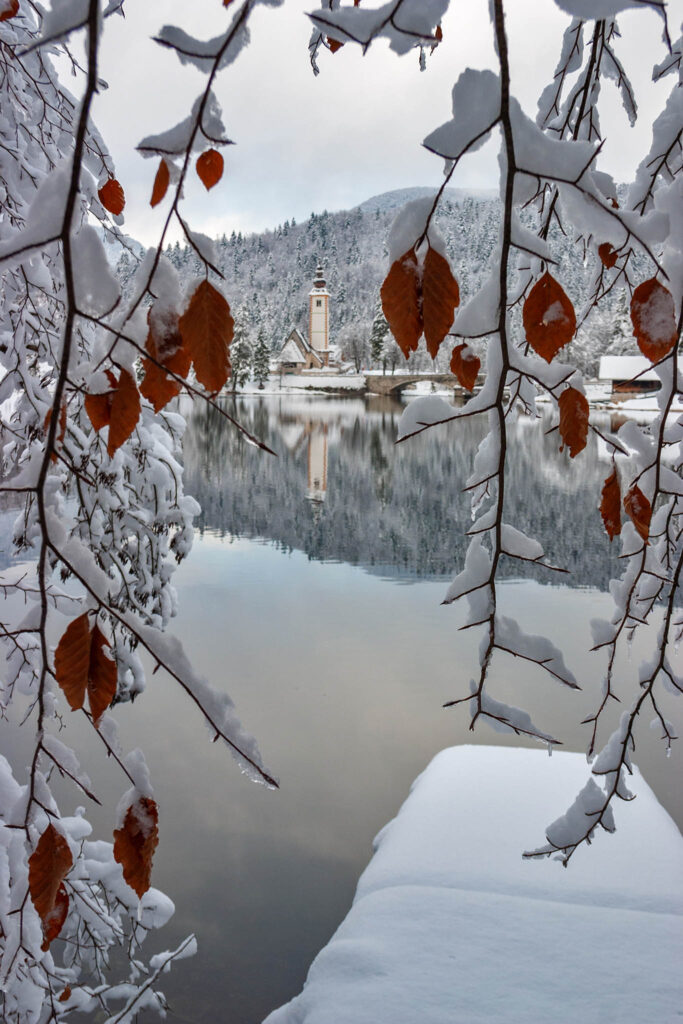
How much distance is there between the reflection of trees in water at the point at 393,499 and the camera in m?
12.8

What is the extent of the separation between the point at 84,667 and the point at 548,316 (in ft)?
1.32

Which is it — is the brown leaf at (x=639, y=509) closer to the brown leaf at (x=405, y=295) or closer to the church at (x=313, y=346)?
the brown leaf at (x=405, y=295)

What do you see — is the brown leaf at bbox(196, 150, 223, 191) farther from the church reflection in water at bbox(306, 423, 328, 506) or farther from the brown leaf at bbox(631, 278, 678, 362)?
the church reflection in water at bbox(306, 423, 328, 506)

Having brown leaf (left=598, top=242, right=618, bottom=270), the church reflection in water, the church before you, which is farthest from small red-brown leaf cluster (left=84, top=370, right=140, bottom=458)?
the church

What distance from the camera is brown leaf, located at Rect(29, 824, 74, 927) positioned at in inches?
22.6

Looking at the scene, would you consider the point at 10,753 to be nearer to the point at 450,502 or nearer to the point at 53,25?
the point at 53,25

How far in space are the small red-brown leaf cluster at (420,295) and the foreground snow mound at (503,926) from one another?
3.01 meters

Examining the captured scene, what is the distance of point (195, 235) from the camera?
54 cm

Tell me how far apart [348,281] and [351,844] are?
59.7 meters

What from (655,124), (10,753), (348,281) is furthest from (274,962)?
(348,281)

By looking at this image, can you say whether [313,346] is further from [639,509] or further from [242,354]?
[639,509]

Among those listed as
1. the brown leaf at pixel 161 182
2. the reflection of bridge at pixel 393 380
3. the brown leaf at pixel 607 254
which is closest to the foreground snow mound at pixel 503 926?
the brown leaf at pixel 607 254

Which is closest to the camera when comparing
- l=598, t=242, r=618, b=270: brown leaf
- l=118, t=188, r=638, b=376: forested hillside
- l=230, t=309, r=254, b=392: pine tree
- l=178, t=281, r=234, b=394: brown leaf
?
l=178, t=281, r=234, b=394: brown leaf

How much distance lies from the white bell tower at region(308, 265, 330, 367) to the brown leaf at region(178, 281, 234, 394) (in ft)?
150
